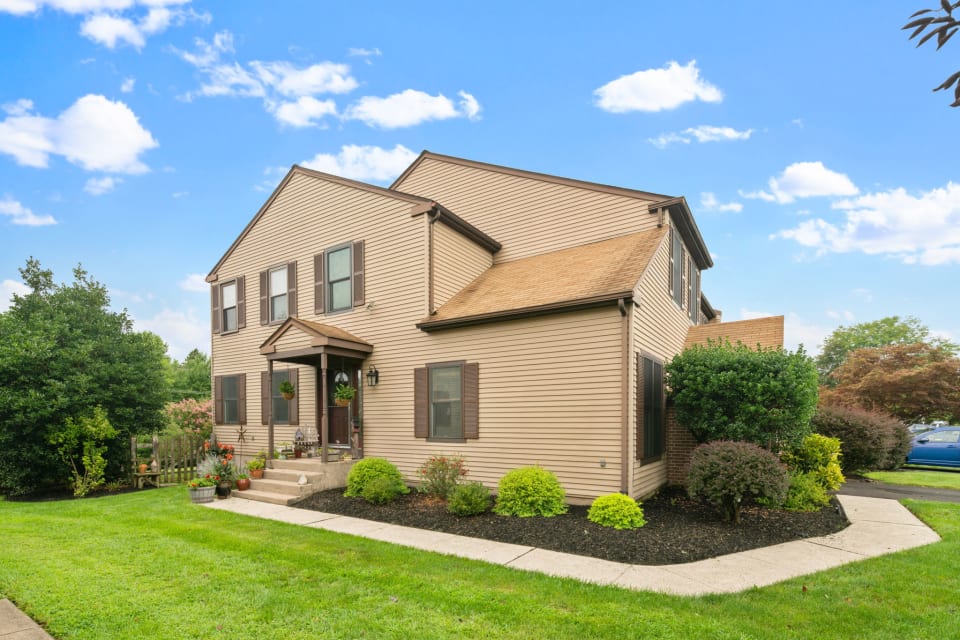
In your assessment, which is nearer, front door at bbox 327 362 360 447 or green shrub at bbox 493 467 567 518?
green shrub at bbox 493 467 567 518

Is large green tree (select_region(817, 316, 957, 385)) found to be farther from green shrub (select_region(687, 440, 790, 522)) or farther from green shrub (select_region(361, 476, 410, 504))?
green shrub (select_region(361, 476, 410, 504))

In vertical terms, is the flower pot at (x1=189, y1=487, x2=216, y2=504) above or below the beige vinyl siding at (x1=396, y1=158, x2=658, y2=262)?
below

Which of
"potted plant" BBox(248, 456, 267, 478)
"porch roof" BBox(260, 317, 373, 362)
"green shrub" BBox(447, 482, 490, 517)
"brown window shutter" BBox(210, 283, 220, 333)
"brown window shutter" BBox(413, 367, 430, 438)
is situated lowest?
"potted plant" BBox(248, 456, 267, 478)

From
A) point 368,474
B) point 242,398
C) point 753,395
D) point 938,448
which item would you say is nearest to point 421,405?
point 368,474

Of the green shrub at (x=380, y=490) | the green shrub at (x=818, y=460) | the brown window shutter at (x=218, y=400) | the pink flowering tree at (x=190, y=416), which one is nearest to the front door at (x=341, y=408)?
the green shrub at (x=380, y=490)

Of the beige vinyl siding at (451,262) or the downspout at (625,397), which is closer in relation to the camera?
the downspout at (625,397)

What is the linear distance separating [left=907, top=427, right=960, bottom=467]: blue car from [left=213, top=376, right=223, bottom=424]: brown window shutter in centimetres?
2095

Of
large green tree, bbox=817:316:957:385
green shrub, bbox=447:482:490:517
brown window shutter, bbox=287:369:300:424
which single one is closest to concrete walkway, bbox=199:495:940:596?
green shrub, bbox=447:482:490:517

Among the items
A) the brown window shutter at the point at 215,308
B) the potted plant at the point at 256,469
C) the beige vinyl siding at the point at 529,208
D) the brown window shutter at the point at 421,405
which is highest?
the beige vinyl siding at the point at 529,208

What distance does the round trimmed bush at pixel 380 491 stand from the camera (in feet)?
29.6

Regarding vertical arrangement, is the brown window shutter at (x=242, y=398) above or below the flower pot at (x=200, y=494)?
above

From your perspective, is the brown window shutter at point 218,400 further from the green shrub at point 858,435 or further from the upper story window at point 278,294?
the green shrub at point 858,435

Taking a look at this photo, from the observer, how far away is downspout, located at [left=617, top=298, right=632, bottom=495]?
8.05 m

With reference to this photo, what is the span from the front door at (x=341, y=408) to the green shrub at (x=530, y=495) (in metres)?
4.81
